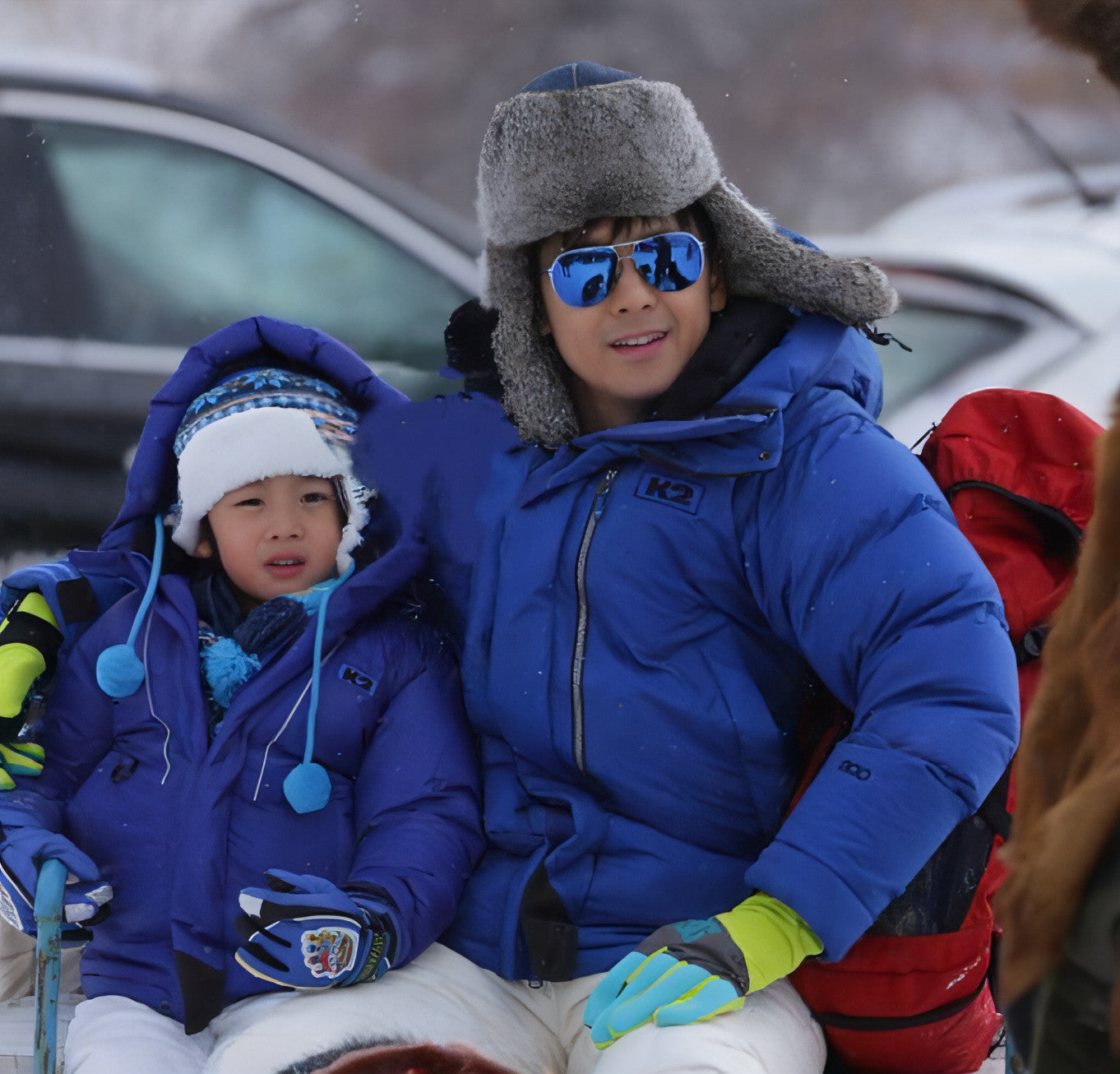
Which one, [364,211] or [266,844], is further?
[364,211]

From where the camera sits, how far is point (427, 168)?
2.54 m

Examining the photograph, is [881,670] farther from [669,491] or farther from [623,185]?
[623,185]

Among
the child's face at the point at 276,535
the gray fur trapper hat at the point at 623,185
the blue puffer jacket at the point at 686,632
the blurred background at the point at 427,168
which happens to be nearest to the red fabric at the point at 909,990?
the blue puffer jacket at the point at 686,632

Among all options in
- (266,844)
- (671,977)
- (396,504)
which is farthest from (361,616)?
(671,977)

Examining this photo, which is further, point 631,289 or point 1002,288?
point 1002,288

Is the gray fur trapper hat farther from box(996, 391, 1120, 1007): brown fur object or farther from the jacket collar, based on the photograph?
box(996, 391, 1120, 1007): brown fur object

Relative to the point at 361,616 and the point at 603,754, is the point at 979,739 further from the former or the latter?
the point at 361,616

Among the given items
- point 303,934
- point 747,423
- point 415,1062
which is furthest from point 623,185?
point 415,1062

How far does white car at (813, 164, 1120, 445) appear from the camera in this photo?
2.50 m

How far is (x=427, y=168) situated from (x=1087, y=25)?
1.75 metres

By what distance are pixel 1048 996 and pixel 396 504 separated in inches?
50.2

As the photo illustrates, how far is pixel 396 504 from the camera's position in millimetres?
1969

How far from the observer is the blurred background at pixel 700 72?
2.44 m

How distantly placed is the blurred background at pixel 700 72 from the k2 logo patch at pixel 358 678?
1135 millimetres
